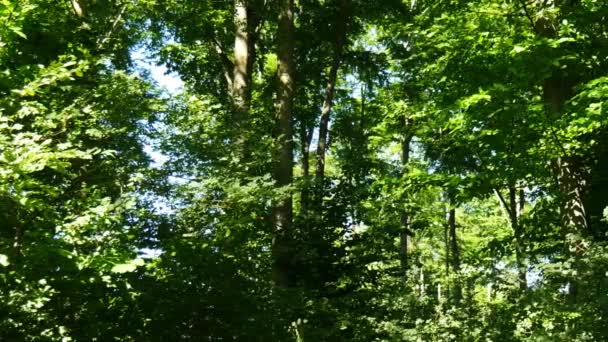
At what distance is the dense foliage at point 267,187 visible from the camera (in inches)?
228

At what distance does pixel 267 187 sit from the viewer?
8719mm

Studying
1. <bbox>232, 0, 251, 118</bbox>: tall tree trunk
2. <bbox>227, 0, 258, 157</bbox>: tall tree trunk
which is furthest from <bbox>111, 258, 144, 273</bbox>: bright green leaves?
<bbox>232, 0, 251, 118</bbox>: tall tree trunk

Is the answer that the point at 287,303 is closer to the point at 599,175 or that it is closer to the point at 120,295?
the point at 120,295

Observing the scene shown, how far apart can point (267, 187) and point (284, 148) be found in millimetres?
1624

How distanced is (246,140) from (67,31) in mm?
3621

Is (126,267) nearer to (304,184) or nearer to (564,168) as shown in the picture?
(304,184)

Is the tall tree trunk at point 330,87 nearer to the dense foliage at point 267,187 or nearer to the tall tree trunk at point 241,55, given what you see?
the dense foliage at point 267,187

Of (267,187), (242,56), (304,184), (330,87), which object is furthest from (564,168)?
(242,56)

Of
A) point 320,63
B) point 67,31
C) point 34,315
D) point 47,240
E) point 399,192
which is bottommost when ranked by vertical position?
point 34,315

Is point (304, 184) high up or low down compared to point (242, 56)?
down

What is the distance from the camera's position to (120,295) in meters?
6.60

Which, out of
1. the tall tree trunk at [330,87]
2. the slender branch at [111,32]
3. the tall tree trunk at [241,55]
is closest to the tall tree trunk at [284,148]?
the tall tree trunk at [241,55]

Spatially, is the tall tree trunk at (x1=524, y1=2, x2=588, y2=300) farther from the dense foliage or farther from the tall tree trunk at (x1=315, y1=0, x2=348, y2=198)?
the tall tree trunk at (x1=315, y1=0, x2=348, y2=198)

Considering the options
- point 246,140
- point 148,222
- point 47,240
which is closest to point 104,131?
point 148,222
